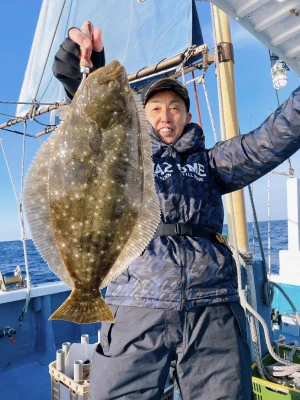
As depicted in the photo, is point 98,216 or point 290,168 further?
point 290,168

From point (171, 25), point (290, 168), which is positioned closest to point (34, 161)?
point (171, 25)

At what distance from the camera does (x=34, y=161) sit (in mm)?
1689

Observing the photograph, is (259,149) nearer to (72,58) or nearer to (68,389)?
(72,58)

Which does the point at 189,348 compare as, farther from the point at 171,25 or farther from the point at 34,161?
the point at 171,25

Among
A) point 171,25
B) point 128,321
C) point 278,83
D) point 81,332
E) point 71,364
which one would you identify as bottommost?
point 81,332

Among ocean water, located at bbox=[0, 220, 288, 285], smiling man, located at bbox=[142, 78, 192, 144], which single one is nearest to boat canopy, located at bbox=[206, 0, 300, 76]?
smiling man, located at bbox=[142, 78, 192, 144]

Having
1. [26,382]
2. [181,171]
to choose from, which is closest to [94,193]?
[181,171]

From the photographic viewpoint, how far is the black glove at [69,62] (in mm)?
2002

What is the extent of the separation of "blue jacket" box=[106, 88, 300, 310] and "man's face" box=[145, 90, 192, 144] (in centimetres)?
7

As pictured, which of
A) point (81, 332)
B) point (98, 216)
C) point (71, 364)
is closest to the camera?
point (98, 216)

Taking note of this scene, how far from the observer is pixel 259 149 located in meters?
2.11

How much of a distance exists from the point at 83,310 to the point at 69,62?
4.56ft

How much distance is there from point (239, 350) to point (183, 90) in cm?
168

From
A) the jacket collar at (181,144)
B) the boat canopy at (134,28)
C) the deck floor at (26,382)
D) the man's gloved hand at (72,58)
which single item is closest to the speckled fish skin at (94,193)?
the man's gloved hand at (72,58)
